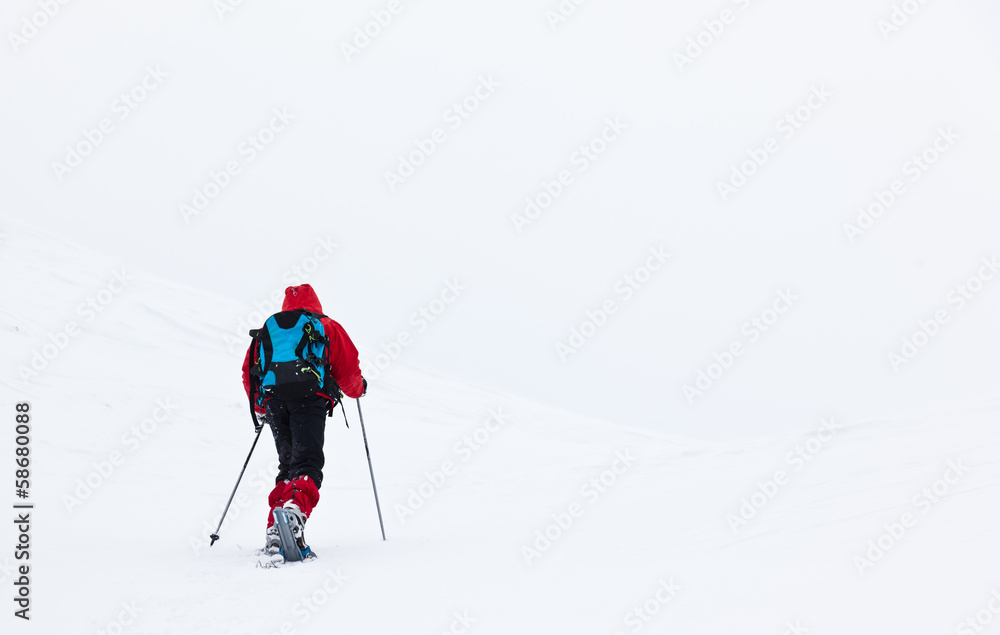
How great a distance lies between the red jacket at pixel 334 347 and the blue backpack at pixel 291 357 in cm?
8

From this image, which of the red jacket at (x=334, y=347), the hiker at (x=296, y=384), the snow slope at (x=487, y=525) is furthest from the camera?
the red jacket at (x=334, y=347)

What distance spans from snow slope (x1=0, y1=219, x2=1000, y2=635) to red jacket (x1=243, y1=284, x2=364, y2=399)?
1123 mm

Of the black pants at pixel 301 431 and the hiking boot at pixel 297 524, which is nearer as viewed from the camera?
the hiking boot at pixel 297 524

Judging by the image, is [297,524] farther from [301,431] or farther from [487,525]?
[487,525]

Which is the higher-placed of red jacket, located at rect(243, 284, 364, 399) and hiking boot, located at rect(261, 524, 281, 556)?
red jacket, located at rect(243, 284, 364, 399)

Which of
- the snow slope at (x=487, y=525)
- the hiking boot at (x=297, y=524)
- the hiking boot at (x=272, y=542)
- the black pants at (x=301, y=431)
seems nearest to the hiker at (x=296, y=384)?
the black pants at (x=301, y=431)

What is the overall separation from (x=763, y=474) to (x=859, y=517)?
2.50m

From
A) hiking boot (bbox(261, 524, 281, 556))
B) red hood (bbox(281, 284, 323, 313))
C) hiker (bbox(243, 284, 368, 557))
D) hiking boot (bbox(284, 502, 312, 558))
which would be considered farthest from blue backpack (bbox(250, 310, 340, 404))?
hiking boot (bbox(261, 524, 281, 556))

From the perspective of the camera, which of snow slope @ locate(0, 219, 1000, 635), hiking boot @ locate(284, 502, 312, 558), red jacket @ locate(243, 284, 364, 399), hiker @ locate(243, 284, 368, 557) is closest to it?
snow slope @ locate(0, 219, 1000, 635)

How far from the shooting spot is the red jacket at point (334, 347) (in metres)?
5.35

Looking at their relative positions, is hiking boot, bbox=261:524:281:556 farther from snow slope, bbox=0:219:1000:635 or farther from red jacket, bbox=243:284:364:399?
red jacket, bbox=243:284:364:399

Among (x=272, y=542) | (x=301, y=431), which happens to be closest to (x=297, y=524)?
(x=272, y=542)

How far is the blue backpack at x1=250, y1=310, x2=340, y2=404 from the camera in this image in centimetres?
507

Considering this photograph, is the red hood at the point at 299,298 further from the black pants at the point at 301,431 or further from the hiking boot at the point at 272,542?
the hiking boot at the point at 272,542
